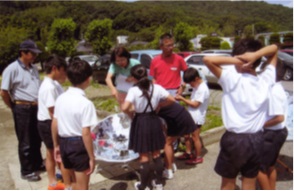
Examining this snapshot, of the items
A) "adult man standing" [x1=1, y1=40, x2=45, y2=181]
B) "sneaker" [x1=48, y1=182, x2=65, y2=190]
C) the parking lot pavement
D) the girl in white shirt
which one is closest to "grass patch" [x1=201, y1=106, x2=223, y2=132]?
the parking lot pavement

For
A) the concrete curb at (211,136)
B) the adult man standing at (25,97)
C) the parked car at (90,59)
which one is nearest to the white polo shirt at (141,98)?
the adult man standing at (25,97)

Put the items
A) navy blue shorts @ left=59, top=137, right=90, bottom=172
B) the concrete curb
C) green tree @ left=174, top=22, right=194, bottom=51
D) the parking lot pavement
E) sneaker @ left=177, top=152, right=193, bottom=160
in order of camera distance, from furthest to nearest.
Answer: green tree @ left=174, top=22, right=194, bottom=51, the concrete curb, sneaker @ left=177, top=152, right=193, bottom=160, the parking lot pavement, navy blue shorts @ left=59, top=137, right=90, bottom=172

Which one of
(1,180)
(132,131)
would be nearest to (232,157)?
(132,131)

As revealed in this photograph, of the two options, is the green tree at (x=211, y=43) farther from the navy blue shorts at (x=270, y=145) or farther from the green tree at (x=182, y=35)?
the navy blue shorts at (x=270, y=145)

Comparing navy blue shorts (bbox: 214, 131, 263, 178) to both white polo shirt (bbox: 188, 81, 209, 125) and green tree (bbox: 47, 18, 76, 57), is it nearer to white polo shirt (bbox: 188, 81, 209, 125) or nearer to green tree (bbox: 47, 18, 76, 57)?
white polo shirt (bbox: 188, 81, 209, 125)

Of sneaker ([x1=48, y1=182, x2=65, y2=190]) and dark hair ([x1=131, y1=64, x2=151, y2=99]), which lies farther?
sneaker ([x1=48, y1=182, x2=65, y2=190])

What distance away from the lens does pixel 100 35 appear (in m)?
27.6

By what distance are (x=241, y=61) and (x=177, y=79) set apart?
196 centimetres

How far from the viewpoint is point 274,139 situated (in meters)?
2.85

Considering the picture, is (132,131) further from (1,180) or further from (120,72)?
(1,180)

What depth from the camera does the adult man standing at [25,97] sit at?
12.3ft

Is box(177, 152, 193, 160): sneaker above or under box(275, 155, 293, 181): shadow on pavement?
under

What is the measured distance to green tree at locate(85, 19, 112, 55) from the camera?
27000 mm

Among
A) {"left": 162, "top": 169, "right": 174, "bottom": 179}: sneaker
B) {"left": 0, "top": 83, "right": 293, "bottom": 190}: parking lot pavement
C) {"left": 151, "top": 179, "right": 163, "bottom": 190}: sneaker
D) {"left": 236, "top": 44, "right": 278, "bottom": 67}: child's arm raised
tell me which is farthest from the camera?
{"left": 162, "top": 169, "right": 174, "bottom": 179}: sneaker
